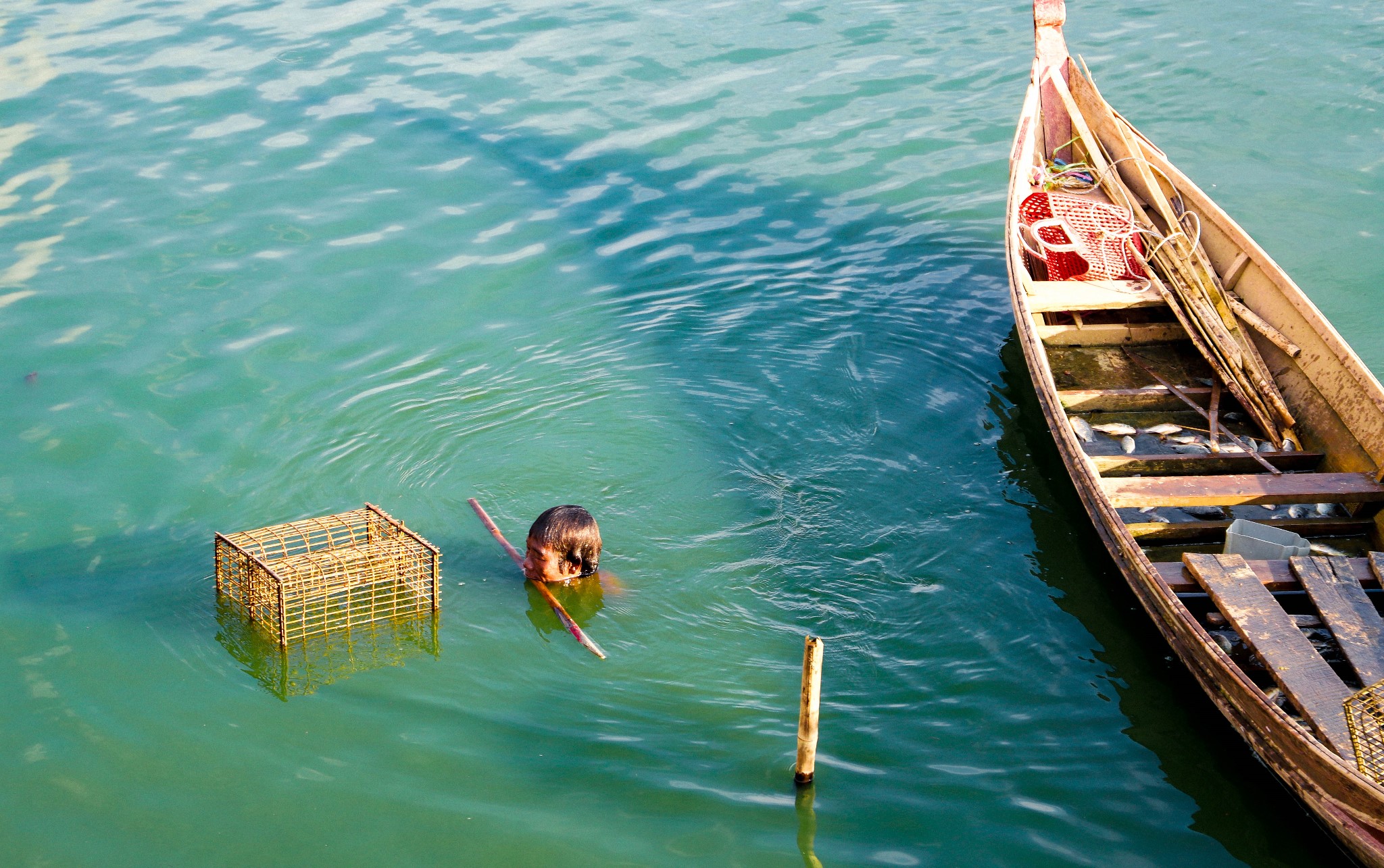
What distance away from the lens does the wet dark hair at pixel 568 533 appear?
5.89 m

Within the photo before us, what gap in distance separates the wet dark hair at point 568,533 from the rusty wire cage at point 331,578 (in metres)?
0.60

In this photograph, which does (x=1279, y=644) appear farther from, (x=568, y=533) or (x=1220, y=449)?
(x=568, y=533)

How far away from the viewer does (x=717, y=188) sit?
11.2m

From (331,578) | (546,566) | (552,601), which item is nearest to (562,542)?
(546,566)

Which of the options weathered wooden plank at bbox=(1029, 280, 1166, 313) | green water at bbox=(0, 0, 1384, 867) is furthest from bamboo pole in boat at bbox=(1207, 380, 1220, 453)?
green water at bbox=(0, 0, 1384, 867)

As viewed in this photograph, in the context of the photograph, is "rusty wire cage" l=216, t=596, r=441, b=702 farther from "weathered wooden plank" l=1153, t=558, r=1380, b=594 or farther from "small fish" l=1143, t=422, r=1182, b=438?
"small fish" l=1143, t=422, r=1182, b=438

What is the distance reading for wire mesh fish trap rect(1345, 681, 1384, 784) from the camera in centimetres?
430

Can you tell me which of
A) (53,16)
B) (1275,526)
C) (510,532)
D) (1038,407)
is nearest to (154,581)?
(510,532)

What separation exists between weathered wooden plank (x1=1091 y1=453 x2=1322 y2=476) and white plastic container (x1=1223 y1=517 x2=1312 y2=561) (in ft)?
2.26

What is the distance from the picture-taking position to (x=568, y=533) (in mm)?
5887

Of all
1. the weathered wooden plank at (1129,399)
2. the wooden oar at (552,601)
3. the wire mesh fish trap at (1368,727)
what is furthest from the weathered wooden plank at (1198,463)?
the wooden oar at (552,601)

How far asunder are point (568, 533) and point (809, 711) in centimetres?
196

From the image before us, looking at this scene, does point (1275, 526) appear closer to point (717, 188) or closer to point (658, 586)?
point (658, 586)

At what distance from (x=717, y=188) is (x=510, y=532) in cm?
557
